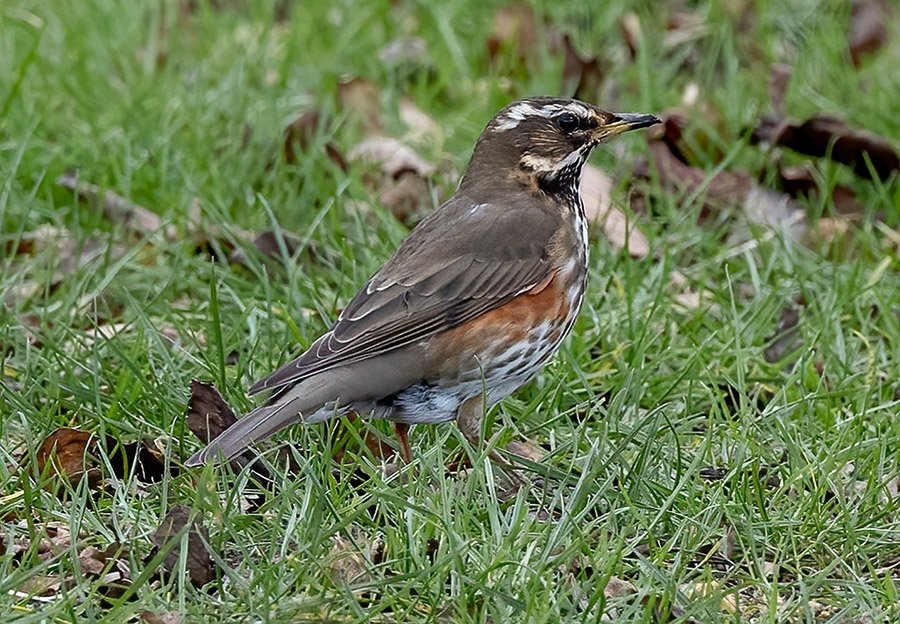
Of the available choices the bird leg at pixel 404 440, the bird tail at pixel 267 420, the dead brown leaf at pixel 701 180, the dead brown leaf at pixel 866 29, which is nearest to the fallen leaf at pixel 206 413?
the bird tail at pixel 267 420

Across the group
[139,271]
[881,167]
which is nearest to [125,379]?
[139,271]

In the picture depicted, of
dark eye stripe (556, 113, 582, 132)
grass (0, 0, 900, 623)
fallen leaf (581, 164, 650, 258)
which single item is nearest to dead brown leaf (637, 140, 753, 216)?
grass (0, 0, 900, 623)

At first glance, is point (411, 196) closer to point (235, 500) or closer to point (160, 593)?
point (235, 500)

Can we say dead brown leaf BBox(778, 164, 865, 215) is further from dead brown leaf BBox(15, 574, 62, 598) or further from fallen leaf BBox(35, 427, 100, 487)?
dead brown leaf BBox(15, 574, 62, 598)

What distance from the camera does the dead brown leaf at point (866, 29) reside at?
8.59m

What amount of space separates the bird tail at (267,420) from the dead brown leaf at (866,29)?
4.79 m

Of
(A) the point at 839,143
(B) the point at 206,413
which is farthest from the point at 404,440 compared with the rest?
(A) the point at 839,143

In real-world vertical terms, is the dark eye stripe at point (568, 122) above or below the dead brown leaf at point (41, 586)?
above

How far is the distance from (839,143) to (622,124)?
2041 mm

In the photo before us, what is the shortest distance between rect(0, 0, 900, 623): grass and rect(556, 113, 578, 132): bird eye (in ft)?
2.33

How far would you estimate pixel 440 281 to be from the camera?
5.08 metres

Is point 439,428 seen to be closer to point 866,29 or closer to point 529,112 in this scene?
point 529,112

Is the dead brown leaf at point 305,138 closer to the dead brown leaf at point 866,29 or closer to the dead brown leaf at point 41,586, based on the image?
the dead brown leaf at point 866,29

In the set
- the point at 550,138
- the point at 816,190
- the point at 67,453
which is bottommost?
the point at 816,190
